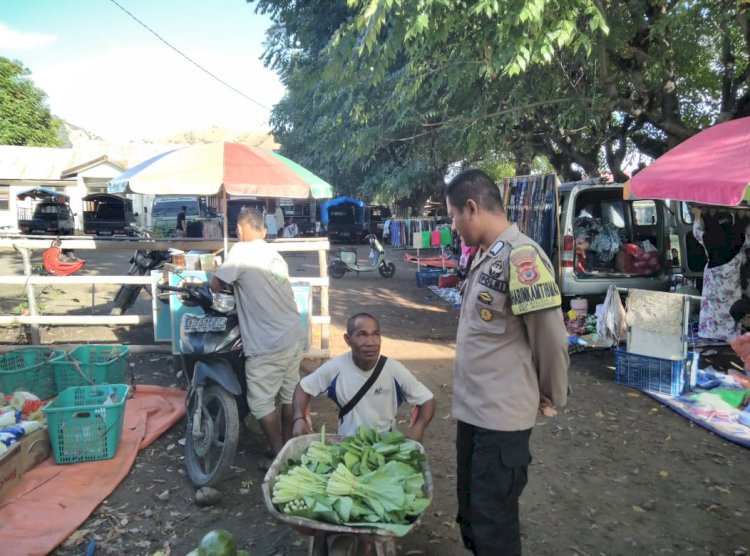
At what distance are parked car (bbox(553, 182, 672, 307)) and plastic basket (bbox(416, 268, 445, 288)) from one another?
4896mm

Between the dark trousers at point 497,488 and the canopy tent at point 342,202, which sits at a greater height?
the canopy tent at point 342,202

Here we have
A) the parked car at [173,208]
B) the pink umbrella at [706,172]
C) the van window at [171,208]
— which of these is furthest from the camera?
the van window at [171,208]

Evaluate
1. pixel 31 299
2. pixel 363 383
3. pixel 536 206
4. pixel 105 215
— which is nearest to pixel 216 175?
pixel 363 383

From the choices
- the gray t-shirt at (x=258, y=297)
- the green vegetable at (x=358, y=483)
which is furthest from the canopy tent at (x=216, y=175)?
the green vegetable at (x=358, y=483)

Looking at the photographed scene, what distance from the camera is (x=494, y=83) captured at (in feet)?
32.8

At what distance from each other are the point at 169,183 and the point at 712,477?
5264 mm

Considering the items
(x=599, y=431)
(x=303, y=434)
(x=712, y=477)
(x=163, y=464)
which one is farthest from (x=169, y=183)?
(x=712, y=477)

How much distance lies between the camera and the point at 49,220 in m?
24.0

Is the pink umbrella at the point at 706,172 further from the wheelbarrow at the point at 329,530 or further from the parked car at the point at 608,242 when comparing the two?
the wheelbarrow at the point at 329,530

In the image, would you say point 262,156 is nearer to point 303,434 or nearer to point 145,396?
point 145,396

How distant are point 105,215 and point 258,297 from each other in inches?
964

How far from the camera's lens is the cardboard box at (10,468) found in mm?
3508

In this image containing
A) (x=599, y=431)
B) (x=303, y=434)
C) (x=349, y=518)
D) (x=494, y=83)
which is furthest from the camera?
(x=494, y=83)

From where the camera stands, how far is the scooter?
1418 cm
